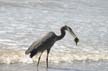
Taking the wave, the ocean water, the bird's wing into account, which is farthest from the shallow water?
the bird's wing

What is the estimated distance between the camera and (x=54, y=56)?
35.8 ft

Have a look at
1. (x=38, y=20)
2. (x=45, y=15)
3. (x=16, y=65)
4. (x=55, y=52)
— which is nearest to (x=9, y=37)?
(x=55, y=52)

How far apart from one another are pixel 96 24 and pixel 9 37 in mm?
4680

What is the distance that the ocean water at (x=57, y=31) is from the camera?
10.4 metres

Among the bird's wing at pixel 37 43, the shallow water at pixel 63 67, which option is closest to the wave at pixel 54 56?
the shallow water at pixel 63 67

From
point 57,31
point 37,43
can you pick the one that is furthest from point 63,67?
point 57,31

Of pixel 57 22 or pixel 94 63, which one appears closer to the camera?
pixel 94 63

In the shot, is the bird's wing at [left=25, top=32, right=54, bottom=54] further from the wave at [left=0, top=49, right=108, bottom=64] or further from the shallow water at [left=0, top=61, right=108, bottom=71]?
the wave at [left=0, top=49, right=108, bottom=64]

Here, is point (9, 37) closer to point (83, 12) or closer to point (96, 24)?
point (96, 24)

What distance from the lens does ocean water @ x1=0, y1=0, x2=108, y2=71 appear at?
410 inches

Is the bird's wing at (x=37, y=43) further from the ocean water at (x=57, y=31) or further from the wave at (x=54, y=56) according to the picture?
the wave at (x=54, y=56)

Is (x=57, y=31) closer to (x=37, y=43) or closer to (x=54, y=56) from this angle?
(x=54, y=56)

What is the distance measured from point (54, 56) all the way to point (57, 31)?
355 cm

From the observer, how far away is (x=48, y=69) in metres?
9.58
